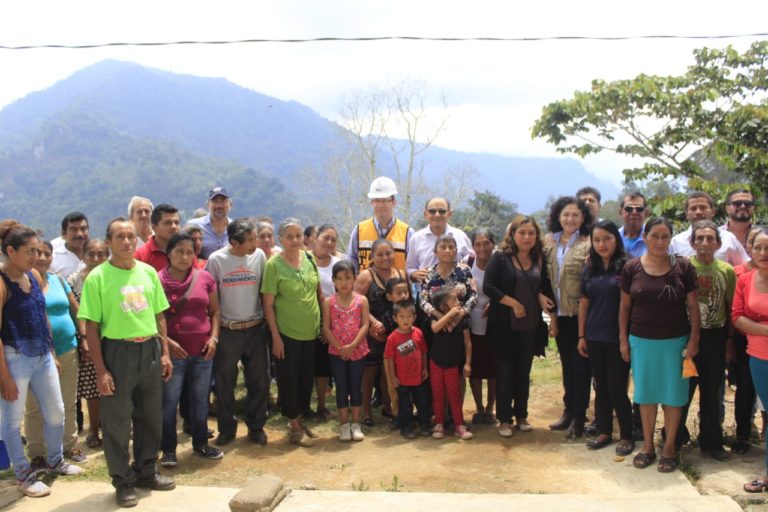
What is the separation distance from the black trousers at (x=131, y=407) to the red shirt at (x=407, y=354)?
2051mm

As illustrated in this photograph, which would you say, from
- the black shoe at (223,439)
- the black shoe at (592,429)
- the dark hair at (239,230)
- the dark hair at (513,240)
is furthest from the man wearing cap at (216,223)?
the black shoe at (592,429)

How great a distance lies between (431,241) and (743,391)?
114 inches

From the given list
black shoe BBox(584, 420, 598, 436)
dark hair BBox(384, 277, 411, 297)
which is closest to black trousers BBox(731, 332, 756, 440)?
black shoe BBox(584, 420, 598, 436)

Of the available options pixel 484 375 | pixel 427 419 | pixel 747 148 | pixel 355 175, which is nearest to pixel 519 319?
pixel 484 375

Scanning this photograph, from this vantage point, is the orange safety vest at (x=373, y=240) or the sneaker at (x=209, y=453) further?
the orange safety vest at (x=373, y=240)

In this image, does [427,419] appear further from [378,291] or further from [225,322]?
[225,322]

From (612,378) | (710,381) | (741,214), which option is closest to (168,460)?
(612,378)

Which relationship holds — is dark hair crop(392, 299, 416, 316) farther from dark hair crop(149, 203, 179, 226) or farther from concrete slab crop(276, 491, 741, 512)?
dark hair crop(149, 203, 179, 226)

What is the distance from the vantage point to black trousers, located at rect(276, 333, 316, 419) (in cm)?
585

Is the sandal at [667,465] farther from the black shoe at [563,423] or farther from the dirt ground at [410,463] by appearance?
the black shoe at [563,423]

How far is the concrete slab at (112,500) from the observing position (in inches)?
173

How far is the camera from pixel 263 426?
19.8ft

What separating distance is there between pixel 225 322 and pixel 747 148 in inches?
350

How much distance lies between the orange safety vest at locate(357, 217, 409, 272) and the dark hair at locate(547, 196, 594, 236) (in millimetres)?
1438
